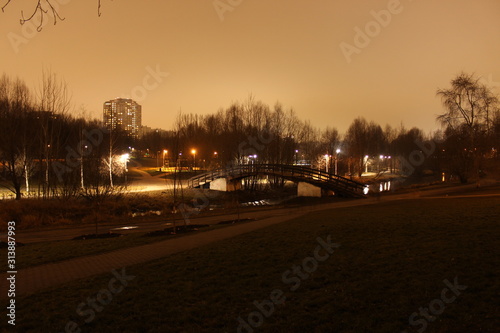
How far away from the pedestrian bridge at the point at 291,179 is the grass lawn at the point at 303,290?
897 inches

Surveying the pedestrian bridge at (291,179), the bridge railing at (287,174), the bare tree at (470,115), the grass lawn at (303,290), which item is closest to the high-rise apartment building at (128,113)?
the bridge railing at (287,174)

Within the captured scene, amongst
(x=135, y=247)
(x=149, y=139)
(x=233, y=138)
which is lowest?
(x=135, y=247)

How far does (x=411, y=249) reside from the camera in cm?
900

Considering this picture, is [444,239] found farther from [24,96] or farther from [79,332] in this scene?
[24,96]

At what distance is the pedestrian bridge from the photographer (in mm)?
33438

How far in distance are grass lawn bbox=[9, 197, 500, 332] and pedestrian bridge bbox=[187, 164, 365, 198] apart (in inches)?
897

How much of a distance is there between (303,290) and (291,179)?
29699 mm

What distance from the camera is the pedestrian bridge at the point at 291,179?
3344cm

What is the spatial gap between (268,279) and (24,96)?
32488mm

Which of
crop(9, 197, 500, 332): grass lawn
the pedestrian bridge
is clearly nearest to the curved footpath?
crop(9, 197, 500, 332): grass lawn

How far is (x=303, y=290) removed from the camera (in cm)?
669

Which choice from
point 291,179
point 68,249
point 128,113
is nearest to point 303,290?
point 68,249

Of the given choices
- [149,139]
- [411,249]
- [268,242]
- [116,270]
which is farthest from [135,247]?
[149,139]

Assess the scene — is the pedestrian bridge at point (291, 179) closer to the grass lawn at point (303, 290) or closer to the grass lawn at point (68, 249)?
the grass lawn at point (68, 249)
